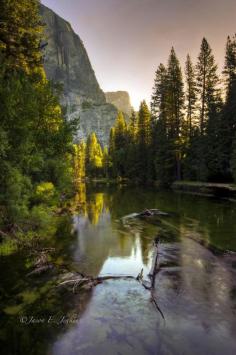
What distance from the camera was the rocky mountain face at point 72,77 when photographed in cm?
17550

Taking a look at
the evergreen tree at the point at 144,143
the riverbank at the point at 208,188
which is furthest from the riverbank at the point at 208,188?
the evergreen tree at the point at 144,143

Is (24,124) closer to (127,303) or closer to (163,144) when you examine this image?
(127,303)

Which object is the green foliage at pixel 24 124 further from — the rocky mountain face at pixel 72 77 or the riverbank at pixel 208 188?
the rocky mountain face at pixel 72 77

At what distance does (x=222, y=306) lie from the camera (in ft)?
25.5

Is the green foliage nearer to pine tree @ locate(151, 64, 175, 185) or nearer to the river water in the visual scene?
the river water

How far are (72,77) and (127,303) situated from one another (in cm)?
19718

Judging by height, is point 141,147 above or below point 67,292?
above

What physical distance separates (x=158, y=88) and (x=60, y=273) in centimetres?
4991

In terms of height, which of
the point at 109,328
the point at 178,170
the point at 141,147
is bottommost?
the point at 109,328

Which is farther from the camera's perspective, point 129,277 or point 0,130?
point 0,130

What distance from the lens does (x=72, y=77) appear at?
190 m

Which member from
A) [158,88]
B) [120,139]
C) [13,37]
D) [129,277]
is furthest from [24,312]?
[120,139]

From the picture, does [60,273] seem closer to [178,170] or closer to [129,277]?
[129,277]

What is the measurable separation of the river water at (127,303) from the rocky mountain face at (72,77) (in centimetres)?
15938
